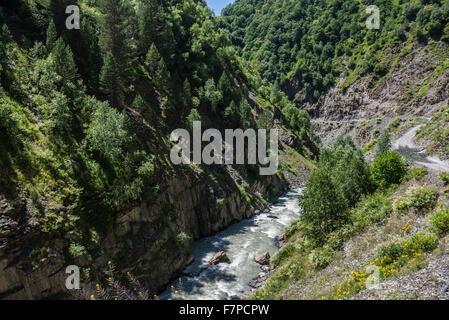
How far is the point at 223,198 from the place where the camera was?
1820 inches

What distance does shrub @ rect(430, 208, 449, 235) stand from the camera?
16.9 meters

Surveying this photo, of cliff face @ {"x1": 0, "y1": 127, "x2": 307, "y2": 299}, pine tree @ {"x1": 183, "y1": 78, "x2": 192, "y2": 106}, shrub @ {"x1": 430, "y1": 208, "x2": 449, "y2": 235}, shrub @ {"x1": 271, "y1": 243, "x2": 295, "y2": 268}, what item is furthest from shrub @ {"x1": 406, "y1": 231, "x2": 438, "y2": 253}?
pine tree @ {"x1": 183, "y1": 78, "x2": 192, "y2": 106}

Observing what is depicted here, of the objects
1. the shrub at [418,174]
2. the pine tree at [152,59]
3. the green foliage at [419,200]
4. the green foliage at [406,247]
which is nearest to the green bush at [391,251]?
the green foliage at [406,247]

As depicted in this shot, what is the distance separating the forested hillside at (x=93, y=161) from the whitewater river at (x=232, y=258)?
6.44 feet

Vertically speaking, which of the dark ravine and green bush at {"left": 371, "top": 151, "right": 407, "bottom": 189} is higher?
green bush at {"left": 371, "top": 151, "right": 407, "bottom": 189}

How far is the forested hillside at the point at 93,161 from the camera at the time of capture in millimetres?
Result: 20031

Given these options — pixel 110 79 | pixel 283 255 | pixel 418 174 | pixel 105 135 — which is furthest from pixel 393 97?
pixel 105 135

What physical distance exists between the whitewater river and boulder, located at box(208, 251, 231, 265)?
0.55 meters

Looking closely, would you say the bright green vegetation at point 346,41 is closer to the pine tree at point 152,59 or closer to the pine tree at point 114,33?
the pine tree at point 152,59

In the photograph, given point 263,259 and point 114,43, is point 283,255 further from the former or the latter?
point 114,43

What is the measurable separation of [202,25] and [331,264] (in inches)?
3144

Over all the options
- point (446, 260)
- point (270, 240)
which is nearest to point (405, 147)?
point (270, 240)

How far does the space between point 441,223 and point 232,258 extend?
2394cm

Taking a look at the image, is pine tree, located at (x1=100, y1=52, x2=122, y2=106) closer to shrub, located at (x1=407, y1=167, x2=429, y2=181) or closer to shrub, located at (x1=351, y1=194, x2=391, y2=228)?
shrub, located at (x1=351, y1=194, x2=391, y2=228)
